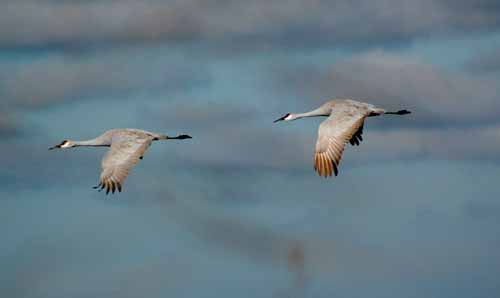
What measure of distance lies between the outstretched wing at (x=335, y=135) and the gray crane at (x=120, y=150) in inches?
300

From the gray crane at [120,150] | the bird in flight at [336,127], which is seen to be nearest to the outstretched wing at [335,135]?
the bird in flight at [336,127]

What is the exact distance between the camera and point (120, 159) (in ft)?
253

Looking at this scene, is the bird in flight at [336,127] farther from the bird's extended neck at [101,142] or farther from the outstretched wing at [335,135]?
the bird's extended neck at [101,142]

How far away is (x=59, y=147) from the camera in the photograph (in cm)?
8769

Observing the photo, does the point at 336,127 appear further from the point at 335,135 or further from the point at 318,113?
the point at 318,113

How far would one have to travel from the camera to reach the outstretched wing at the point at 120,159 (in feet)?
249

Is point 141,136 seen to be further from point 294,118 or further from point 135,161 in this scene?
point 294,118

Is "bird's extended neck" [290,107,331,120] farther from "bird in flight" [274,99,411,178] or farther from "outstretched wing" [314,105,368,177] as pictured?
"outstretched wing" [314,105,368,177]

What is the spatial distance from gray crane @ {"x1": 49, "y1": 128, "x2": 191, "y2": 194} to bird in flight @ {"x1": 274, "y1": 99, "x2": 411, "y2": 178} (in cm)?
698

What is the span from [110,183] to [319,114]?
34.1 ft

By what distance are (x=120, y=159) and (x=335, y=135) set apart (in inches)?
345

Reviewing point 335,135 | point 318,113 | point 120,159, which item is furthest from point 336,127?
point 120,159

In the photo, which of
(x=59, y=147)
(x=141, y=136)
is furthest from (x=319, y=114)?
(x=59, y=147)

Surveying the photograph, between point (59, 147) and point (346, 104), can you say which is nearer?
point (346, 104)
